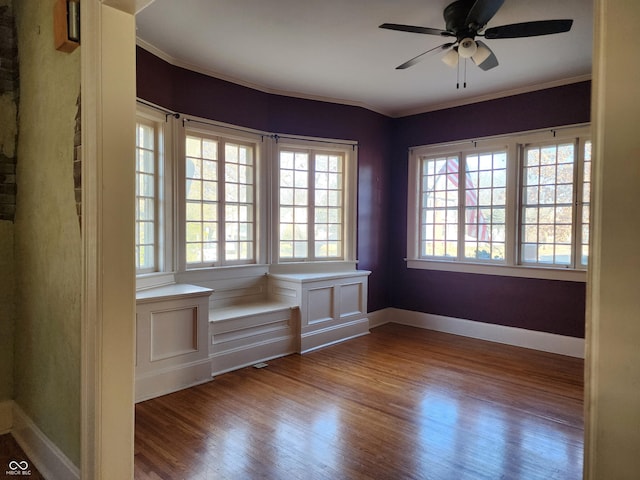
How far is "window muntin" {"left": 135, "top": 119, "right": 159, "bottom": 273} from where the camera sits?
3.51m

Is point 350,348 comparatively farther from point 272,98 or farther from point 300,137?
point 272,98

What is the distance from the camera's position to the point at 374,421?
278 centimetres

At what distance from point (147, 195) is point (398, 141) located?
3.49 meters

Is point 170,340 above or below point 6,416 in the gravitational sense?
above

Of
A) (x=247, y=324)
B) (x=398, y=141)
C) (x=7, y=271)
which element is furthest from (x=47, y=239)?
(x=398, y=141)

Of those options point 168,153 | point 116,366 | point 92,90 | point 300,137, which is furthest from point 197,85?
point 116,366

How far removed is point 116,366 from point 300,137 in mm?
3560

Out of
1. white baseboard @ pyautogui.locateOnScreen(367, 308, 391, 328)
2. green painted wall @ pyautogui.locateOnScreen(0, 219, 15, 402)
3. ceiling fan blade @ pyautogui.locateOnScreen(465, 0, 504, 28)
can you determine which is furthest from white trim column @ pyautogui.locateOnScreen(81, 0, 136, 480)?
white baseboard @ pyautogui.locateOnScreen(367, 308, 391, 328)

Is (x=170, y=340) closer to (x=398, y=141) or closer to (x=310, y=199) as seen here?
(x=310, y=199)

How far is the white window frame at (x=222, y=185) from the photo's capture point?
378 centimetres

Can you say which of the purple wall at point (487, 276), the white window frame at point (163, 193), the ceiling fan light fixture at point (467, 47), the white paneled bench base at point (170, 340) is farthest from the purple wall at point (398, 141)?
the ceiling fan light fixture at point (467, 47)

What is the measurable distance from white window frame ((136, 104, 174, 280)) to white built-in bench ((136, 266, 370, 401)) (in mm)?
236

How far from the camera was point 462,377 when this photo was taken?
12.0 ft

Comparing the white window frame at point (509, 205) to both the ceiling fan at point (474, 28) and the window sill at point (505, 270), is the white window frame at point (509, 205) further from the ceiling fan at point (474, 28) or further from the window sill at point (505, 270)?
the ceiling fan at point (474, 28)
